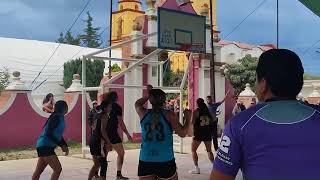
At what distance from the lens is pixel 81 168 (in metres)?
12.4

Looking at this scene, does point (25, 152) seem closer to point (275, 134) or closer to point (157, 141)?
point (157, 141)

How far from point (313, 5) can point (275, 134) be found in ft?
19.5

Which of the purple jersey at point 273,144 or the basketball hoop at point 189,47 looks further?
the basketball hoop at point 189,47

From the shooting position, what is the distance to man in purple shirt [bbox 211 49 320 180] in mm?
2010

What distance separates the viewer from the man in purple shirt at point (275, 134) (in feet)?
6.59

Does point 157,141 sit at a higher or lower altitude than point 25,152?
higher

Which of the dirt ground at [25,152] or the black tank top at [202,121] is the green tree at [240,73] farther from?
the black tank top at [202,121]

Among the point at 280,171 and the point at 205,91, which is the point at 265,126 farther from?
the point at 205,91

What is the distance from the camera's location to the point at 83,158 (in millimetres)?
14453

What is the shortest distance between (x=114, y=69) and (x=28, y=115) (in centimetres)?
1155

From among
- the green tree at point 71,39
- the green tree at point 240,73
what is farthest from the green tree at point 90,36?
the green tree at point 240,73

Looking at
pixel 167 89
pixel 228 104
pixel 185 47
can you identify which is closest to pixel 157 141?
pixel 185 47

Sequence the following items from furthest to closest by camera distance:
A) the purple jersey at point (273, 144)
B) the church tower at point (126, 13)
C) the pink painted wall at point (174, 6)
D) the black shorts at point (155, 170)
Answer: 1. the church tower at point (126, 13)
2. the pink painted wall at point (174, 6)
3. the black shorts at point (155, 170)
4. the purple jersey at point (273, 144)

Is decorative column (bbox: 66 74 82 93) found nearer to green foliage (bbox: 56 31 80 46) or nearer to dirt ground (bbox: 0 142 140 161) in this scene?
dirt ground (bbox: 0 142 140 161)
